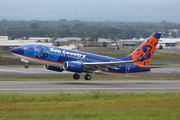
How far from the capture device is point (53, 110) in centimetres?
1672

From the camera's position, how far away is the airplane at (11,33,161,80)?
36.3 metres

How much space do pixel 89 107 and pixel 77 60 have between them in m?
20.3

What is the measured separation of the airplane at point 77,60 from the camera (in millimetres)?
36312

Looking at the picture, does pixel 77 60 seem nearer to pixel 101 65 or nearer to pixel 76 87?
pixel 101 65

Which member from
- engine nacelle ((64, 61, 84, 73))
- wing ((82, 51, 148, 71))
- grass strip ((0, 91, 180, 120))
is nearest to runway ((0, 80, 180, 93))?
engine nacelle ((64, 61, 84, 73))

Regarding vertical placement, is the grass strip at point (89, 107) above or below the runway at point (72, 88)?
above

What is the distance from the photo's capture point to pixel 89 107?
17906mm

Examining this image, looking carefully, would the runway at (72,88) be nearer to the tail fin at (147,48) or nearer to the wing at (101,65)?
the wing at (101,65)

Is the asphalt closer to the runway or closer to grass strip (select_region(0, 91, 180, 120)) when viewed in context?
the runway

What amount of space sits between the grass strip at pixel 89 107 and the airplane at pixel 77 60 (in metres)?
13.8

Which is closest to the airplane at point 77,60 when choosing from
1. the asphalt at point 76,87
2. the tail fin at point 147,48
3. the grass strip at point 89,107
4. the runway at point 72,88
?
the tail fin at point 147,48

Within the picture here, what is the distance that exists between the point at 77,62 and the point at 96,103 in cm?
1827

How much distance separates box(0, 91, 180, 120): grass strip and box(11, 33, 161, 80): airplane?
542 inches

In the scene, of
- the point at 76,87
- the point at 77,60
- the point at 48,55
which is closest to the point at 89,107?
the point at 76,87
